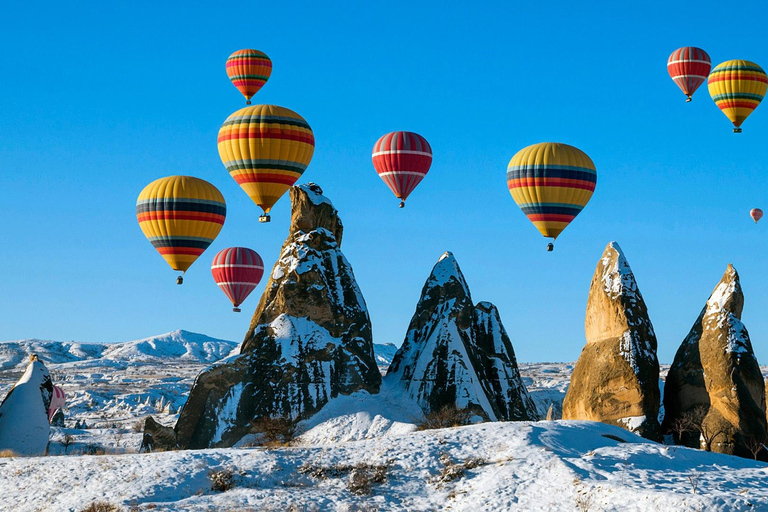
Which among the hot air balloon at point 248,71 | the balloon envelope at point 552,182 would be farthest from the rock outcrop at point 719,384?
the hot air balloon at point 248,71

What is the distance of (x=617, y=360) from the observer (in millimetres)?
37469

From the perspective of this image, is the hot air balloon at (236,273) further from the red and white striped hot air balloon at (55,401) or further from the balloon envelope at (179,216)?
the red and white striped hot air balloon at (55,401)

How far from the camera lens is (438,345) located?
1714 inches

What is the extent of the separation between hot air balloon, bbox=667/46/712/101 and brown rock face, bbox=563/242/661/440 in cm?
3936

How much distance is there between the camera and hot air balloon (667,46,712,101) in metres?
74.5

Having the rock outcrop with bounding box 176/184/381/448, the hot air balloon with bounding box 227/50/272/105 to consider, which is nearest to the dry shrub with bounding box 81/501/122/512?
the rock outcrop with bounding box 176/184/381/448

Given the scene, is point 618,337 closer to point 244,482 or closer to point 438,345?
point 438,345

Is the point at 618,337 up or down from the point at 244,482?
up

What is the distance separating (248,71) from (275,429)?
37.8m

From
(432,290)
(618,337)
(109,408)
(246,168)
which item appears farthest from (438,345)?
(109,408)

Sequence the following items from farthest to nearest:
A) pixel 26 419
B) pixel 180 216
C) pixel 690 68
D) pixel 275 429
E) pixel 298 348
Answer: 1. pixel 690 68
2. pixel 180 216
3. pixel 298 348
4. pixel 275 429
5. pixel 26 419

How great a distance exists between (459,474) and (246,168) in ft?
94.1

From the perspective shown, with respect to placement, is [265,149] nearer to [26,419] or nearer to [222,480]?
[26,419]

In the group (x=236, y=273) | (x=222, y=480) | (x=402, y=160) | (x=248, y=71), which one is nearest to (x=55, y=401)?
(x=236, y=273)
